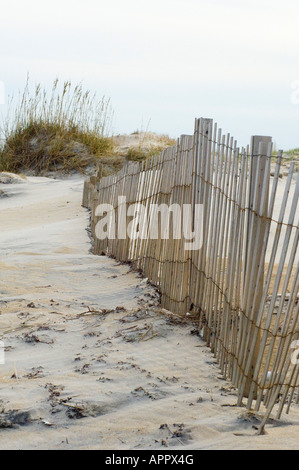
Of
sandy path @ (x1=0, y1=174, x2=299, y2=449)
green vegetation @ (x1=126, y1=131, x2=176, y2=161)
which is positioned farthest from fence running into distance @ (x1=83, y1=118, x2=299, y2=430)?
green vegetation @ (x1=126, y1=131, x2=176, y2=161)

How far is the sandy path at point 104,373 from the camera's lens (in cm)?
244

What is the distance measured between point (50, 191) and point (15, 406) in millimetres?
8668

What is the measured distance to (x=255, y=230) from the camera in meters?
2.65

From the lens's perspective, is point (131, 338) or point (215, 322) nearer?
point (215, 322)

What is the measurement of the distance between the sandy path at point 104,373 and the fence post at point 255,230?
0.33 metres

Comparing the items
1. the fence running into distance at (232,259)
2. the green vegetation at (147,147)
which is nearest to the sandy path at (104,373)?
the fence running into distance at (232,259)

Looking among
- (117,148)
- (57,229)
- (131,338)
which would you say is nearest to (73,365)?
(131,338)

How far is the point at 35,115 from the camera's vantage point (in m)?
13.0

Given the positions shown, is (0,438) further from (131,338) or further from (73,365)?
(131,338)

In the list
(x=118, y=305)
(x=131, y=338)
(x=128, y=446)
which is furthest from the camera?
(x=118, y=305)

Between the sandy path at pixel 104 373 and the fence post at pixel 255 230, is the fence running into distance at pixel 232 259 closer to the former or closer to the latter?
the fence post at pixel 255 230
